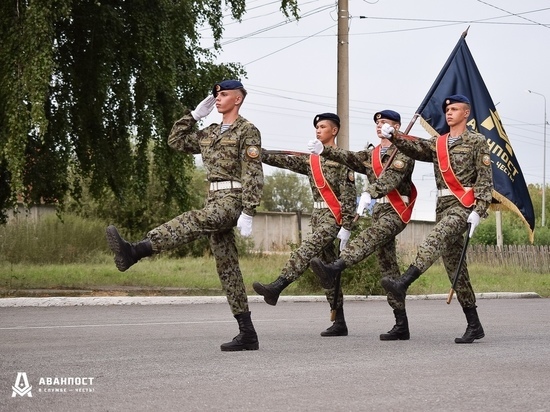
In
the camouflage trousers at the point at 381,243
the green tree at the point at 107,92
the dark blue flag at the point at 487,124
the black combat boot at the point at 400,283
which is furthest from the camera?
the green tree at the point at 107,92

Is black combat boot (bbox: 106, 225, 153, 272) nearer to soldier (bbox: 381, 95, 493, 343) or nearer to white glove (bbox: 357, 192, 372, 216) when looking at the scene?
soldier (bbox: 381, 95, 493, 343)

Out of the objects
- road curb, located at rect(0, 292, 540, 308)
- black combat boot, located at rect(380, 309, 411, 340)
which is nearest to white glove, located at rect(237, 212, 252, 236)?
black combat boot, located at rect(380, 309, 411, 340)

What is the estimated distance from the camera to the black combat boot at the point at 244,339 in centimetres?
862

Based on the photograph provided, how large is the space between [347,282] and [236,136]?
1011 cm

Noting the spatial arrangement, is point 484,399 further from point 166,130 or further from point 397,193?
point 166,130

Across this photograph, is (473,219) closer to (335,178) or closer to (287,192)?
(335,178)

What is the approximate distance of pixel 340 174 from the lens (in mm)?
10445

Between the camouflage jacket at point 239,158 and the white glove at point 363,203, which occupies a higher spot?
the camouflage jacket at point 239,158

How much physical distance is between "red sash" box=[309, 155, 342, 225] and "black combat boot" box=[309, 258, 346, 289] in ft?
1.89

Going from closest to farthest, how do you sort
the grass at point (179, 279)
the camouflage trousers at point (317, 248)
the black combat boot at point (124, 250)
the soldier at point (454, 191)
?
the black combat boot at point (124, 250) < the soldier at point (454, 191) < the camouflage trousers at point (317, 248) < the grass at point (179, 279)

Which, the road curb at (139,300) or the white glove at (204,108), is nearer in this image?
the white glove at (204,108)

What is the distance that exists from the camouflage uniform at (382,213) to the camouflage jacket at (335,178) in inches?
5.2

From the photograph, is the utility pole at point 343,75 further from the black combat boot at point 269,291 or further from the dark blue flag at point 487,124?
the black combat boot at point 269,291

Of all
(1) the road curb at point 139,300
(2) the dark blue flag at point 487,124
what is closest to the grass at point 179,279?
(1) the road curb at point 139,300
